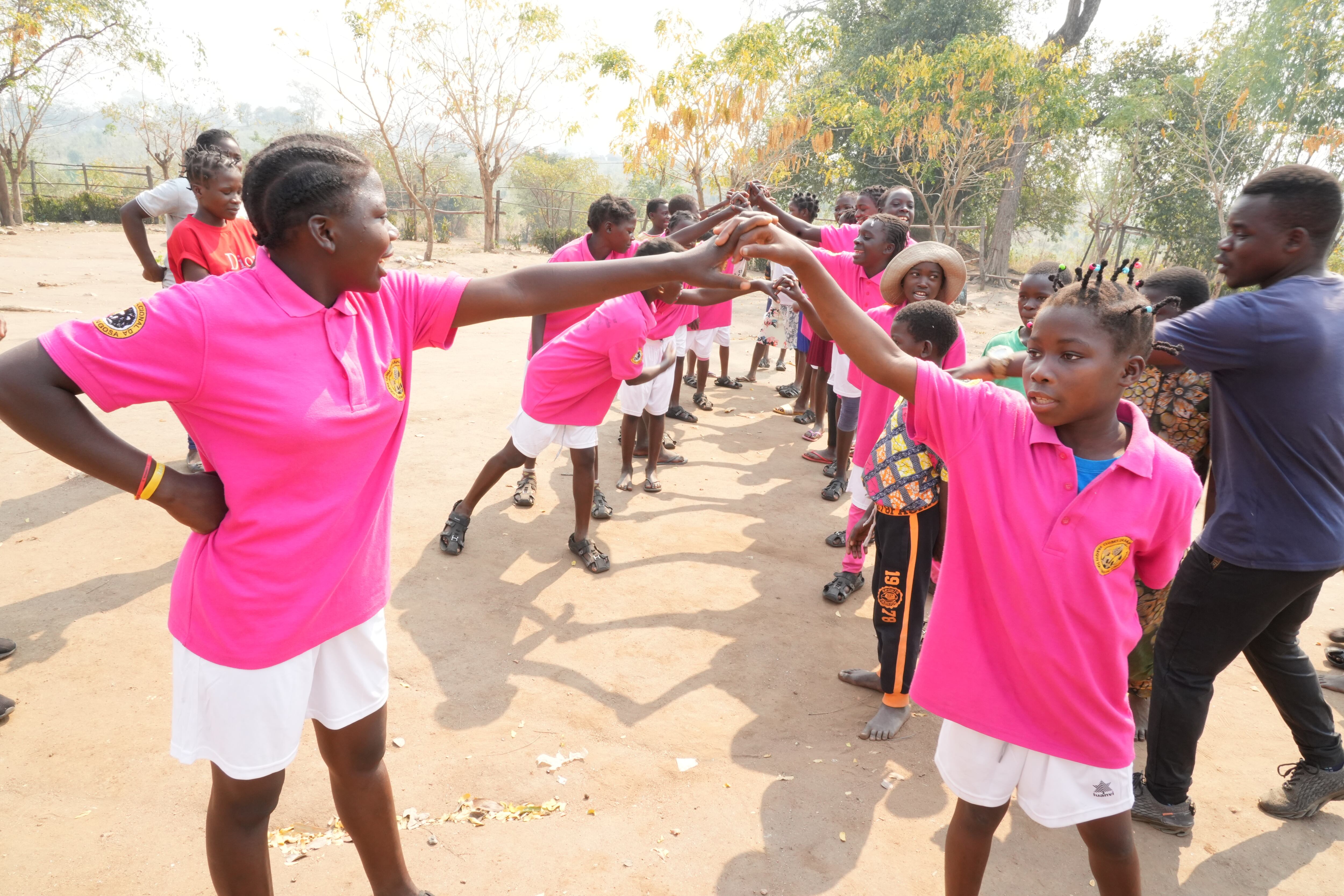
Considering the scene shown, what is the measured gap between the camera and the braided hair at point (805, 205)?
320 inches

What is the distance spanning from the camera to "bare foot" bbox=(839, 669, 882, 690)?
359 cm

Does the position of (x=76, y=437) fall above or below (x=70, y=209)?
below

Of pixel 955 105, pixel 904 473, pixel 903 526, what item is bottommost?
pixel 903 526

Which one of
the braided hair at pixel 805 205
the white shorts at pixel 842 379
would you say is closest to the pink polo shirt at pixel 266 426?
the white shorts at pixel 842 379

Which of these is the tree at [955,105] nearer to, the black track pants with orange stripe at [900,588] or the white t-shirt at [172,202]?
the white t-shirt at [172,202]

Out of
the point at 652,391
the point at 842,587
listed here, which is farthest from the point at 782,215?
the point at 842,587

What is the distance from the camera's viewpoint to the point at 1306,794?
291cm

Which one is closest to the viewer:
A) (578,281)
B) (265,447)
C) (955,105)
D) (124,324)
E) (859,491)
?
(124,324)

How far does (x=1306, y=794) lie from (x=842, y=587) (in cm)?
212

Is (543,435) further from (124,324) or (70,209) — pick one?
(70,209)

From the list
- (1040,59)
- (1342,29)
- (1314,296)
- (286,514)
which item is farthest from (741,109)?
(286,514)

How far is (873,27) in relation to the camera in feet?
68.4

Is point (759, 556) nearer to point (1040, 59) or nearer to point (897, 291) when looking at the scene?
point (897, 291)

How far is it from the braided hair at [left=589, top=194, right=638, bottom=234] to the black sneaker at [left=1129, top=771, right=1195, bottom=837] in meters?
4.25
